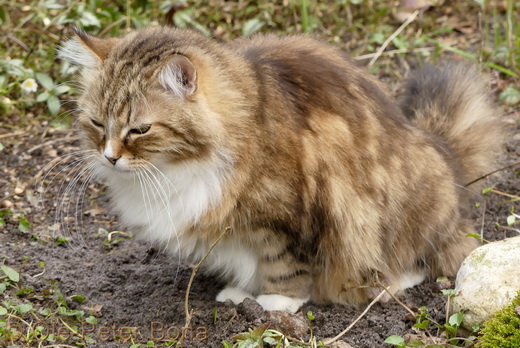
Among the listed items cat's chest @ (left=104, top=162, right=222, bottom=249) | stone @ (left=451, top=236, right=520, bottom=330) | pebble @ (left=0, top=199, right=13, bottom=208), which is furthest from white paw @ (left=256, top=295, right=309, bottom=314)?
pebble @ (left=0, top=199, right=13, bottom=208)

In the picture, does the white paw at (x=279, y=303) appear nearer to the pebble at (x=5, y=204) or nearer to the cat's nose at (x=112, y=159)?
the cat's nose at (x=112, y=159)

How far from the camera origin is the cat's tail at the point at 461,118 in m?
4.04

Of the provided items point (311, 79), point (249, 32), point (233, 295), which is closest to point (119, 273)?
point (233, 295)

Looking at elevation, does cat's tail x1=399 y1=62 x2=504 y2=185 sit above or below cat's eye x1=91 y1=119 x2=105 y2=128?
below

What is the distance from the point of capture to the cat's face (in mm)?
2959

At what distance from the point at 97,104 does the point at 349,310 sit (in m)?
1.52

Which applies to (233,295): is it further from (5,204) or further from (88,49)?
(5,204)

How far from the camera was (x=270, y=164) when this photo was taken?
10.3ft

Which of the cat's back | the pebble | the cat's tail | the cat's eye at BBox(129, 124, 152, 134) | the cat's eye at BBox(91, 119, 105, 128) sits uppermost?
the cat's back

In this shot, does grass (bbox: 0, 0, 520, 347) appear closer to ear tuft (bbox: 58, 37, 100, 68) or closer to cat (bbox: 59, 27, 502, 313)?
cat (bbox: 59, 27, 502, 313)

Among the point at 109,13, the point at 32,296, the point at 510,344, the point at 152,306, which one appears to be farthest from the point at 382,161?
the point at 109,13

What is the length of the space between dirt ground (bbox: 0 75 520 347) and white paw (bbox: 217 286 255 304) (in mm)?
64

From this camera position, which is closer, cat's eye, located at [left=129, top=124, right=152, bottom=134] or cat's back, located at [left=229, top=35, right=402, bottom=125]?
cat's eye, located at [left=129, top=124, right=152, bottom=134]

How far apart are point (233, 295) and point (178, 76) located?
1.18m
